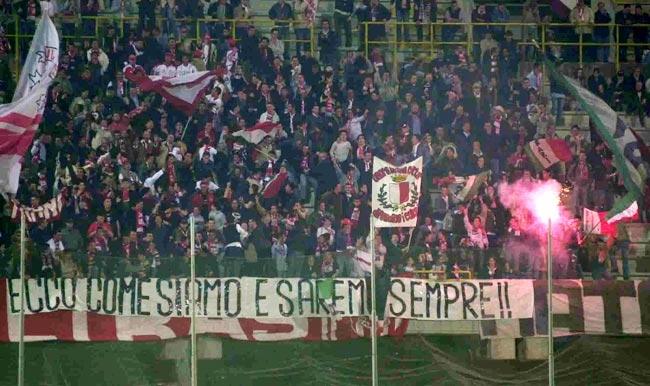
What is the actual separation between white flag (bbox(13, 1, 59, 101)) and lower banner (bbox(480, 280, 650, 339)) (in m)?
8.61

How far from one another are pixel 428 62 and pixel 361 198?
5.16m

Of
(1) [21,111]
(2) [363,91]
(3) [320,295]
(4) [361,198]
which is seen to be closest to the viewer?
(3) [320,295]

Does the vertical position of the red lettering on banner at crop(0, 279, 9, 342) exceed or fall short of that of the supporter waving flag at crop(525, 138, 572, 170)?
it falls short

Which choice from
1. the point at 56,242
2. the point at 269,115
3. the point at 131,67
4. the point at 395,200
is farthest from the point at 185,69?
the point at 395,200

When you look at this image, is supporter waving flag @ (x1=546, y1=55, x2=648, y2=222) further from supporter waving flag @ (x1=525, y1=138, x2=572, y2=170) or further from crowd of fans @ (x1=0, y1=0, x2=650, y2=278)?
supporter waving flag @ (x1=525, y1=138, x2=572, y2=170)

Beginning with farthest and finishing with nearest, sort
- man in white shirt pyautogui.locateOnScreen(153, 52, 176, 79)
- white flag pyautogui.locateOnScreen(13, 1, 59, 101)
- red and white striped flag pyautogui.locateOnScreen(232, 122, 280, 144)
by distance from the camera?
man in white shirt pyautogui.locateOnScreen(153, 52, 176, 79), red and white striped flag pyautogui.locateOnScreen(232, 122, 280, 144), white flag pyautogui.locateOnScreen(13, 1, 59, 101)

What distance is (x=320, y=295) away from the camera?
24.1 metres

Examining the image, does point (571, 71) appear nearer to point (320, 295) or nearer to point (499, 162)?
point (499, 162)

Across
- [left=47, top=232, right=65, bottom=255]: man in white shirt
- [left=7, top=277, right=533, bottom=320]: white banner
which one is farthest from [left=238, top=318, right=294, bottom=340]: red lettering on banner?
[left=47, top=232, right=65, bottom=255]: man in white shirt

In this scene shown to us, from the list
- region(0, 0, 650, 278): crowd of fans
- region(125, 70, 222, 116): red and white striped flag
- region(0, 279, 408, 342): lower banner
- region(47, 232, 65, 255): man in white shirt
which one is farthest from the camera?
region(125, 70, 222, 116): red and white striped flag

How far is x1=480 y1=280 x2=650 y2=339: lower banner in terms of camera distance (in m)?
24.7

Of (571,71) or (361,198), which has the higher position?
(571,71)

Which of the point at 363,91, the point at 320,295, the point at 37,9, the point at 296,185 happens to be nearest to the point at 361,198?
the point at 296,185

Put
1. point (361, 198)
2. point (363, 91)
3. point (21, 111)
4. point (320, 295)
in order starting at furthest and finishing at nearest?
point (363, 91) < point (361, 198) < point (21, 111) < point (320, 295)
